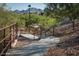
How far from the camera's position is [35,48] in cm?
1020

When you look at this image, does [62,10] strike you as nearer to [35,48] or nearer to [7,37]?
[35,48]

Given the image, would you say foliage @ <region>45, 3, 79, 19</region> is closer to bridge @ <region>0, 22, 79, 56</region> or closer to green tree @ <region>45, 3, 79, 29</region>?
green tree @ <region>45, 3, 79, 29</region>

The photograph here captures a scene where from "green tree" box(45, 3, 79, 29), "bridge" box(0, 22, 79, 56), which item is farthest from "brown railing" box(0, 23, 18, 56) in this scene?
"green tree" box(45, 3, 79, 29)

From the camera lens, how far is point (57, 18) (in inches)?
402

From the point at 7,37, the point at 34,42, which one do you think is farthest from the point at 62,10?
the point at 7,37

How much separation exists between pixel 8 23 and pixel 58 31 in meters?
0.61

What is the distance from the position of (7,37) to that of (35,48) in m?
0.36

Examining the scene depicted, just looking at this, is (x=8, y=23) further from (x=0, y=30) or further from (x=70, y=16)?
(x=70, y=16)

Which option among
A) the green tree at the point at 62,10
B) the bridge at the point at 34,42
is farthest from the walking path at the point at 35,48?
the green tree at the point at 62,10

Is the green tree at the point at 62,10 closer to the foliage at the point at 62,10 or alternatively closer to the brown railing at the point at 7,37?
the foliage at the point at 62,10

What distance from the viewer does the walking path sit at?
400 inches

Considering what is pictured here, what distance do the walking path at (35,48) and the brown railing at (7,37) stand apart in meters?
0.07

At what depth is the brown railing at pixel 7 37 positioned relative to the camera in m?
10.1

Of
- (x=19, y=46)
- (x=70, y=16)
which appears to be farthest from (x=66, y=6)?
(x=19, y=46)
